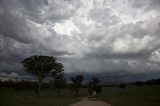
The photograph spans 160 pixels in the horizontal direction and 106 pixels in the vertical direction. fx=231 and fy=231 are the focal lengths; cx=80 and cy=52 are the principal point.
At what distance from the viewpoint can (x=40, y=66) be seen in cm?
7856

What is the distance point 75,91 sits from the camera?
3644 inches

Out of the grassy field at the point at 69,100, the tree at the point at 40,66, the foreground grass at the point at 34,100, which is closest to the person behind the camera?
the grassy field at the point at 69,100

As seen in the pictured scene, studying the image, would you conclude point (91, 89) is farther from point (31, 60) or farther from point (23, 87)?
point (23, 87)

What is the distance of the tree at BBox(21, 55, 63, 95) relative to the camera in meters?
79.1

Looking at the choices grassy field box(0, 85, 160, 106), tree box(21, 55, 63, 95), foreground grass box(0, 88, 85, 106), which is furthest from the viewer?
tree box(21, 55, 63, 95)

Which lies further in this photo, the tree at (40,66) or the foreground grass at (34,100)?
the tree at (40,66)

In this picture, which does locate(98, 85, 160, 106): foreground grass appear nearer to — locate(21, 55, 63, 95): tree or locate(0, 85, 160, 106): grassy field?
locate(0, 85, 160, 106): grassy field

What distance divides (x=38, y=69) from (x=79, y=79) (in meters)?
28.1

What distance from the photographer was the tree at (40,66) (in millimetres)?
79062

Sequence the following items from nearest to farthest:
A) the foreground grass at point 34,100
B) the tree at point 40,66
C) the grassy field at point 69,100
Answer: the grassy field at point 69,100, the foreground grass at point 34,100, the tree at point 40,66

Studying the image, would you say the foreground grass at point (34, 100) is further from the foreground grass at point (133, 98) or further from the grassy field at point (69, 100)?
the foreground grass at point (133, 98)

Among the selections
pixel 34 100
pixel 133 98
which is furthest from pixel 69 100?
pixel 133 98

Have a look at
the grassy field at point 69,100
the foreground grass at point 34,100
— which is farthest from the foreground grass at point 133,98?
the foreground grass at point 34,100

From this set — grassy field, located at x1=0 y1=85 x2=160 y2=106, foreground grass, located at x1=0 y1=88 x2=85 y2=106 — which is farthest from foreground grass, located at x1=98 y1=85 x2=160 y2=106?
foreground grass, located at x1=0 y1=88 x2=85 y2=106
